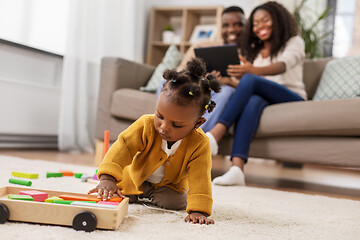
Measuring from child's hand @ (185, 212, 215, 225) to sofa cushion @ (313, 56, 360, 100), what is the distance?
1617mm

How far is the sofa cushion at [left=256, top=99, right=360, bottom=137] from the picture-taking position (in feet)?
5.81

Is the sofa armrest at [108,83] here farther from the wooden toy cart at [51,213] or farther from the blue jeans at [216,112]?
the wooden toy cart at [51,213]

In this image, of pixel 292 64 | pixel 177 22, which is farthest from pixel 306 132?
pixel 177 22

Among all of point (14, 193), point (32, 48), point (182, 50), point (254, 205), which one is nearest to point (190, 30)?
point (182, 50)

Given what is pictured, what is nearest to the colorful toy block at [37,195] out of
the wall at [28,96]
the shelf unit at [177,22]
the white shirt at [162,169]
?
the white shirt at [162,169]

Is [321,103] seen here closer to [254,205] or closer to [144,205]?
[254,205]

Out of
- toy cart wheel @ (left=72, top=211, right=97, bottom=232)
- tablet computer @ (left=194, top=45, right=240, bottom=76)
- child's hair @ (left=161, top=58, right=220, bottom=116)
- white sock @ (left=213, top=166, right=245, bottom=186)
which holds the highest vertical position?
tablet computer @ (left=194, top=45, right=240, bottom=76)

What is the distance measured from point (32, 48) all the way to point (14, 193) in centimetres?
207

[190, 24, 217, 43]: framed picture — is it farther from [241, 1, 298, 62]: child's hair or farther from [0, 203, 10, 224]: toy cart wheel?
[0, 203, 10, 224]: toy cart wheel

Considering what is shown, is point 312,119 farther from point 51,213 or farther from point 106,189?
point 51,213

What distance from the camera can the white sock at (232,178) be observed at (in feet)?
5.63

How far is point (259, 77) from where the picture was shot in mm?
1974

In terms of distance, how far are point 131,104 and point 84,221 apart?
5.03ft

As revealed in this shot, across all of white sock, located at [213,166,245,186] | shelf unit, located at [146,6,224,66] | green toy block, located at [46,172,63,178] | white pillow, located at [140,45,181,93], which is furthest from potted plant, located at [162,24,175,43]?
green toy block, located at [46,172,63,178]
